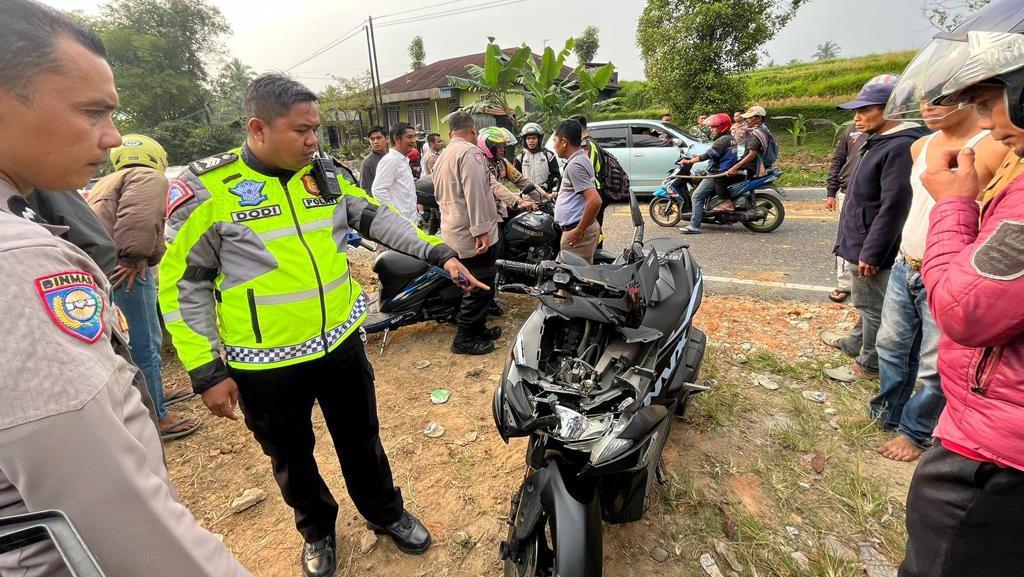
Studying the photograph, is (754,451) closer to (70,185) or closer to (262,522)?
(262,522)

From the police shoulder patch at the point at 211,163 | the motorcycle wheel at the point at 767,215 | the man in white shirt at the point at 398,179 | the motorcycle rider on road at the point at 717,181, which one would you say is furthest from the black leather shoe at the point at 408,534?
the motorcycle wheel at the point at 767,215

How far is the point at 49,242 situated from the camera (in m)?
0.63

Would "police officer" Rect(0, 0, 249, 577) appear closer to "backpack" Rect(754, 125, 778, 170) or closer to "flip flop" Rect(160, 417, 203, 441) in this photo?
"flip flop" Rect(160, 417, 203, 441)

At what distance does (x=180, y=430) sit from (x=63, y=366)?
2.86m

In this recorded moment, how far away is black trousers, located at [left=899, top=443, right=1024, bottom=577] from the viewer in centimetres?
99

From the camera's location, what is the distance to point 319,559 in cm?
190

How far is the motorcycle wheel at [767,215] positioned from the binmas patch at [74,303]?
6.75 m

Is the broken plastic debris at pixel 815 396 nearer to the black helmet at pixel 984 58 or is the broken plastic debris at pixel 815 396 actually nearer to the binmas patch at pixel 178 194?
the black helmet at pixel 984 58

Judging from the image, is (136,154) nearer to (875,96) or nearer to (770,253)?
(875,96)

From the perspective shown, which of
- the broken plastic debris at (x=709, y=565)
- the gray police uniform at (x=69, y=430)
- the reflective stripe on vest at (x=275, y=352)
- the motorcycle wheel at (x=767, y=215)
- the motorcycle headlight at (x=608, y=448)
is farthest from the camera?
the motorcycle wheel at (x=767, y=215)

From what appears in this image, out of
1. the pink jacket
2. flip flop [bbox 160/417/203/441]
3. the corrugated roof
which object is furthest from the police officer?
the corrugated roof

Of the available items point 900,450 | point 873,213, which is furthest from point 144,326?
point 873,213

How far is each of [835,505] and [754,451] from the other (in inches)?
16.1

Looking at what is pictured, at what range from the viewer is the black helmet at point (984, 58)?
0.89 m
